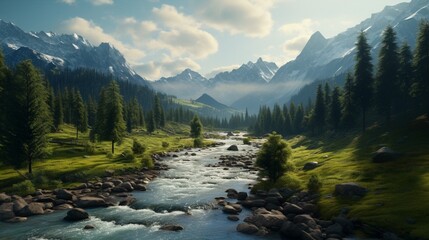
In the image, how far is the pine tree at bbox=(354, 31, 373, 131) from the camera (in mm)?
89000

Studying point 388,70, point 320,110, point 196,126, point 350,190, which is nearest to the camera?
point 350,190

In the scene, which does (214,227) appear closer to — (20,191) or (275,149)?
(275,149)

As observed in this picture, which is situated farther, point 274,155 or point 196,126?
point 196,126

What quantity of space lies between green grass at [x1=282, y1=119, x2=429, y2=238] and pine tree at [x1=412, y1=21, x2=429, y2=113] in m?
9.26

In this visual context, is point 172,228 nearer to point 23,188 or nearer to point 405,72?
point 23,188

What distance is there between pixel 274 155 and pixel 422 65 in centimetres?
4797

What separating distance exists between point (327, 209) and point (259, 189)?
48.4 feet

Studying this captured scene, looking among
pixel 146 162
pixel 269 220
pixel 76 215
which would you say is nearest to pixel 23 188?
pixel 76 215

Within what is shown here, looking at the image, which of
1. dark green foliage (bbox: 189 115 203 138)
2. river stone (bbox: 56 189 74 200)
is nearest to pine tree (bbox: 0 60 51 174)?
river stone (bbox: 56 189 74 200)

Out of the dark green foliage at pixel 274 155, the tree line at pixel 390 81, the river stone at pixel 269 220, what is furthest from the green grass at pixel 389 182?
the tree line at pixel 390 81

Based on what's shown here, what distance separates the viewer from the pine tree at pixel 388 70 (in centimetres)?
8638

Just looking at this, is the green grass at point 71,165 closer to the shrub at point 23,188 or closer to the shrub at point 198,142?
the shrub at point 23,188

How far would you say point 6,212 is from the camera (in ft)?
133

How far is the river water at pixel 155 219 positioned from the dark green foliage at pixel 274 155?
20.0ft
